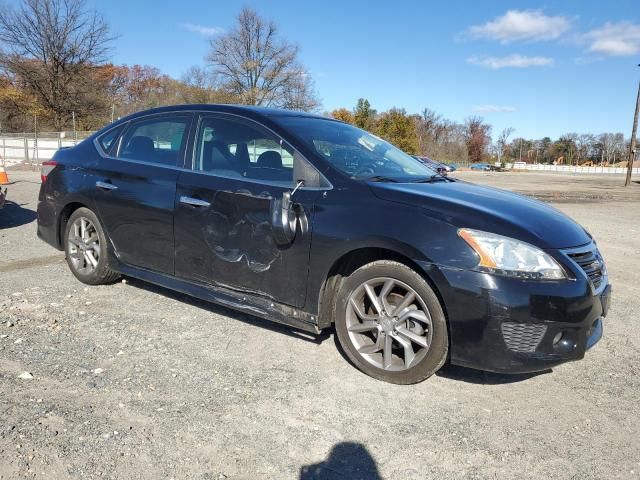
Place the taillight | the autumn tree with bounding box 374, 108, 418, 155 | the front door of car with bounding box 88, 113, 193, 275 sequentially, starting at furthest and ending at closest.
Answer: the autumn tree with bounding box 374, 108, 418, 155 < the taillight < the front door of car with bounding box 88, 113, 193, 275

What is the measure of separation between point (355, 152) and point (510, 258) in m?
1.55

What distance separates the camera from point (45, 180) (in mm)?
5223

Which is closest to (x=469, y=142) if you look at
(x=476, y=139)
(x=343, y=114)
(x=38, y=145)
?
(x=476, y=139)

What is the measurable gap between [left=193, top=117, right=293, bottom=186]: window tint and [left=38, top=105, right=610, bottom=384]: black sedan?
0.04ft

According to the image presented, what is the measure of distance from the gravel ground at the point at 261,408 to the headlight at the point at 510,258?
815 mm

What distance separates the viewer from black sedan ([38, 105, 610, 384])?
2902mm

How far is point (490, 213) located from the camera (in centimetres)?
309

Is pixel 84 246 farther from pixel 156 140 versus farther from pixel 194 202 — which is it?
pixel 194 202

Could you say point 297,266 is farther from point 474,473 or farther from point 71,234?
point 71,234

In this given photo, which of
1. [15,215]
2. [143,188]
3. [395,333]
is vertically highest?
[143,188]

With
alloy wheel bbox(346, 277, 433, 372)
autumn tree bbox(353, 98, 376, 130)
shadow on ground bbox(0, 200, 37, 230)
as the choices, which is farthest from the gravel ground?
autumn tree bbox(353, 98, 376, 130)

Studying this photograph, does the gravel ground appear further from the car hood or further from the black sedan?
the car hood

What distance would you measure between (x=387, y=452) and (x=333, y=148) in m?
2.15

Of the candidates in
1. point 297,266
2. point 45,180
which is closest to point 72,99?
point 45,180
